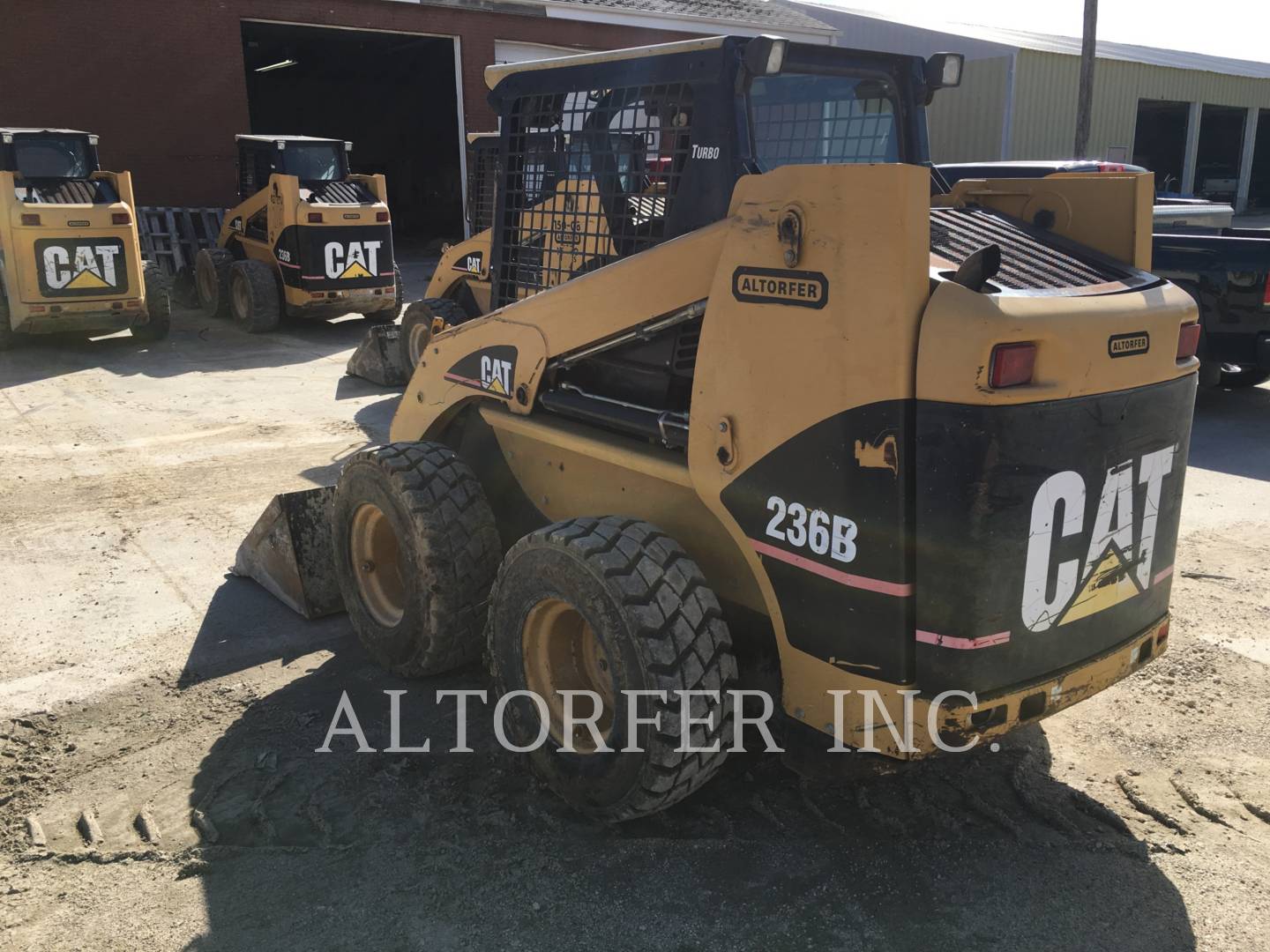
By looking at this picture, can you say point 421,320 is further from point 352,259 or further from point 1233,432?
point 1233,432

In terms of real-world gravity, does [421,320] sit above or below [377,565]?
above

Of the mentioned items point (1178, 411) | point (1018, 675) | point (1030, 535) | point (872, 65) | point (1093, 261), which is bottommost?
point (1018, 675)

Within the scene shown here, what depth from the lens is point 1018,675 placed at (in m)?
2.84

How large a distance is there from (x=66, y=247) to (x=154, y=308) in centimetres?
126

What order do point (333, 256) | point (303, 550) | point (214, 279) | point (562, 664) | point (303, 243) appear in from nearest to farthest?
point (562, 664)
point (303, 550)
point (303, 243)
point (333, 256)
point (214, 279)

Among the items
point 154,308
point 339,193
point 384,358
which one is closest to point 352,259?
point 339,193

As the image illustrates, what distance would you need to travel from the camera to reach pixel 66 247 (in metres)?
11.5

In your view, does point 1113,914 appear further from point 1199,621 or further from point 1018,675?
point 1199,621

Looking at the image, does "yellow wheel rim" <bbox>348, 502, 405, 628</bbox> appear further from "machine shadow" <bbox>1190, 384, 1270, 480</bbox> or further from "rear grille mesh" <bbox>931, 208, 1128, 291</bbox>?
"machine shadow" <bbox>1190, 384, 1270, 480</bbox>

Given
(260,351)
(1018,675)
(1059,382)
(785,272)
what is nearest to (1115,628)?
(1018,675)

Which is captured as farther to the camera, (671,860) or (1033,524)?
(671,860)

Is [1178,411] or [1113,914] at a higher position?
[1178,411]

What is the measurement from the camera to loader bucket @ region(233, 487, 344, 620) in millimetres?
5008

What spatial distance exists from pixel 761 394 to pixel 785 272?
1.09ft
